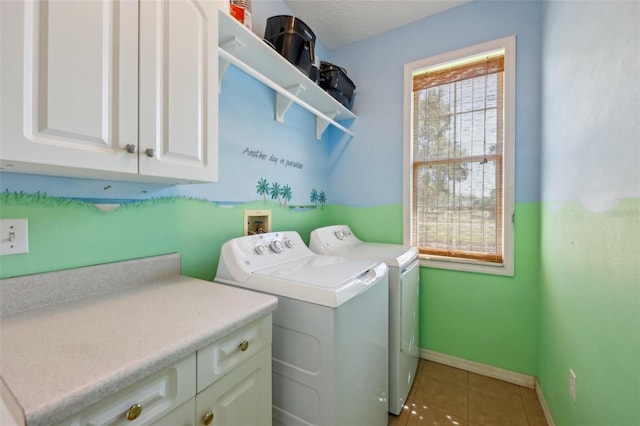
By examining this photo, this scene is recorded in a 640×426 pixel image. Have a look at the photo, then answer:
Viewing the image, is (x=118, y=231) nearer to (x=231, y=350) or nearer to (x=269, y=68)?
(x=231, y=350)

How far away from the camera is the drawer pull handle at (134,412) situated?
0.59 m

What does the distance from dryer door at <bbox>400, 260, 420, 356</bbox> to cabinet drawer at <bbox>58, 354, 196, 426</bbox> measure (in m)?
1.30

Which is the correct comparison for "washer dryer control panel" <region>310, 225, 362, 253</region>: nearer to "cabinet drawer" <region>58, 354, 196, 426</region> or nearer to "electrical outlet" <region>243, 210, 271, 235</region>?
"electrical outlet" <region>243, 210, 271, 235</region>

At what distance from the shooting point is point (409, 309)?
1.81 meters

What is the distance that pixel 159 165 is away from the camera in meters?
0.90

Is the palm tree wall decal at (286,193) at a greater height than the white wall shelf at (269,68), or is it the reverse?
the white wall shelf at (269,68)

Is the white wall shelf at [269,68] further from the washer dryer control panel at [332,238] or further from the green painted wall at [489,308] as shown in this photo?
the green painted wall at [489,308]

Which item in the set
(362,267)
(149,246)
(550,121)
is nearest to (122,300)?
(149,246)

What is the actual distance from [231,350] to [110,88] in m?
0.87

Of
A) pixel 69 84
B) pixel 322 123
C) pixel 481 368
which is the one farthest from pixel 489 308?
pixel 69 84

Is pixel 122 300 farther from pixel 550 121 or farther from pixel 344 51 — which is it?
pixel 344 51

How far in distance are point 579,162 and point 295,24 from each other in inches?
66.5

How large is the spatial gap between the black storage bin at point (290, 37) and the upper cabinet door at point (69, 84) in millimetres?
993

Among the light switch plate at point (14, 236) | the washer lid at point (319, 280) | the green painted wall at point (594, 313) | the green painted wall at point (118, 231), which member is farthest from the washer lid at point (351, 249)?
the light switch plate at point (14, 236)
